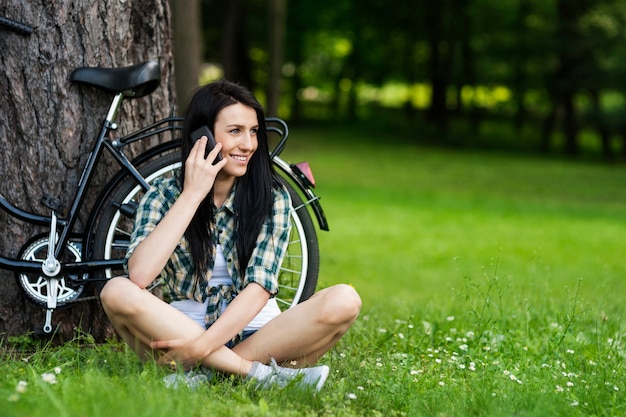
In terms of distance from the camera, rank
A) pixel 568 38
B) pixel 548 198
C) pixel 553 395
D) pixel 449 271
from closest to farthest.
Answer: pixel 553 395
pixel 449 271
pixel 548 198
pixel 568 38

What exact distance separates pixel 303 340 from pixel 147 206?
833 mm

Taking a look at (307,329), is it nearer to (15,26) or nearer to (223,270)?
(223,270)

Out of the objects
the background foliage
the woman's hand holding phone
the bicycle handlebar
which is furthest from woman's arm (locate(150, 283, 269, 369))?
the background foliage

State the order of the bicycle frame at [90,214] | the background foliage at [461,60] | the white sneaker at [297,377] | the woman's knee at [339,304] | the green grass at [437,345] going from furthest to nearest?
the background foliage at [461,60]
the bicycle frame at [90,214]
the woman's knee at [339,304]
the white sneaker at [297,377]
the green grass at [437,345]

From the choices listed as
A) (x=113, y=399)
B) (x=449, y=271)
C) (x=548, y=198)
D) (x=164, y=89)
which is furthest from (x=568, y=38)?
(x=113, y=399)

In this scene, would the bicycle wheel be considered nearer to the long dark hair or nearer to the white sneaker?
the long dark hair

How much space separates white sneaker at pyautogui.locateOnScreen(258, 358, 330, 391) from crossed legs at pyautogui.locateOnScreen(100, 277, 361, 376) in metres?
0.12

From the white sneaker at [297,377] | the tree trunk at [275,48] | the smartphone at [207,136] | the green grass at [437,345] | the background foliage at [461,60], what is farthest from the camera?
the background foliage at [461,60]

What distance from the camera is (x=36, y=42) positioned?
416cm

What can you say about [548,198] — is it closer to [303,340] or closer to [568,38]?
[568,38]

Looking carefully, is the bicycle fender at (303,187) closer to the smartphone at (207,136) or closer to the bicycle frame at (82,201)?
the bicycle frame at (82,201)

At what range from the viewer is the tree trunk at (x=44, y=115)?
416cm

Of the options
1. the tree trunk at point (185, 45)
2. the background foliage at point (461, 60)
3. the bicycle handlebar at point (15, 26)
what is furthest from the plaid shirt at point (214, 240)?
the background foliage at point (461, 60)

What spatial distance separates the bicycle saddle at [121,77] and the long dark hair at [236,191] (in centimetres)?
51
